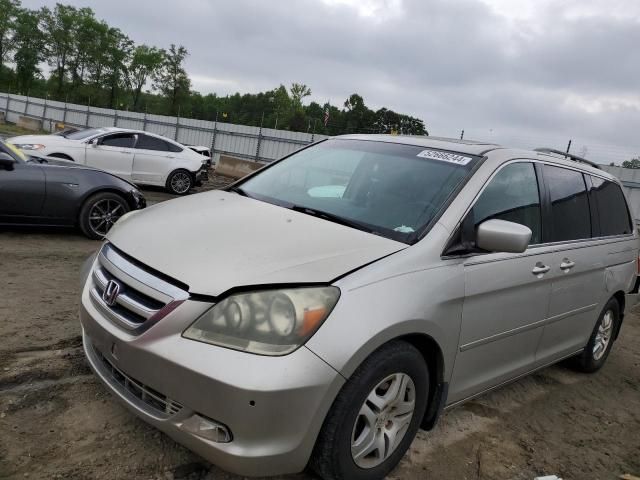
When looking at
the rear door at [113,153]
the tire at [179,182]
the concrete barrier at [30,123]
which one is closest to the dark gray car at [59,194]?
the rear door at [113,153]

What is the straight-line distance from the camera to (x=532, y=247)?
11.0 ft

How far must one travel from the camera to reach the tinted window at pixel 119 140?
476 inches

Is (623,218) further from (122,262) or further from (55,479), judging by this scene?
(55,479)

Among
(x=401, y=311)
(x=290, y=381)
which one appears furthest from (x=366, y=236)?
Answer: (x=290, y=381)

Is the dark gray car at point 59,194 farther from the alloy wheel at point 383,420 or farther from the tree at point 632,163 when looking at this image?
the tree at point 632,163

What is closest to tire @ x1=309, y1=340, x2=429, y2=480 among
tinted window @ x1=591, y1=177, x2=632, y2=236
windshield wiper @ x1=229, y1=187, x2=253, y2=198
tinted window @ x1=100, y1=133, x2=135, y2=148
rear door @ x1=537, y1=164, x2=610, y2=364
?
rear door @ x1=537, y1=164, x2=610, y2=364

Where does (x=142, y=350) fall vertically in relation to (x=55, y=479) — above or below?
above

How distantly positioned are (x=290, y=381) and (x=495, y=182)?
5.96 ft

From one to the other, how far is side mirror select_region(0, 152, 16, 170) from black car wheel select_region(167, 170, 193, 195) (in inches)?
278

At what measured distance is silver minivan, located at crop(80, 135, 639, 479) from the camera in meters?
2.14

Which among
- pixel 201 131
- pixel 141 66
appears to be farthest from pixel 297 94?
pixel 201 131

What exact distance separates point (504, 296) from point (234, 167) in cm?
1625

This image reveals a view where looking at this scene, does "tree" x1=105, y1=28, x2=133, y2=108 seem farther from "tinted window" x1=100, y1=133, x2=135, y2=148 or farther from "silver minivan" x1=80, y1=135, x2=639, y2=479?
"silver minivan" x1=80, y1=135, x2=639, y2=479

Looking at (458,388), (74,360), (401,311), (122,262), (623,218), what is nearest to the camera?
(401,311)
